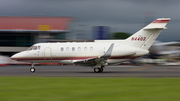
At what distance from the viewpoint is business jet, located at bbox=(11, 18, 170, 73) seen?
900 inches

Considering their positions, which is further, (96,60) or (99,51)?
(99,51)

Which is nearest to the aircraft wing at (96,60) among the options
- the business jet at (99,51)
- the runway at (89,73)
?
the business jet at (99,51)

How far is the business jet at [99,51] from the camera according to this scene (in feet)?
75.0

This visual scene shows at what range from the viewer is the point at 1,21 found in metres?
56.7

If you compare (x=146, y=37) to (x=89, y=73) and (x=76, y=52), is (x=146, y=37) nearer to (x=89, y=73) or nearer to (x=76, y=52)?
(x=89, y=73)

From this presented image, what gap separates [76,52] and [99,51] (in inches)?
80.1

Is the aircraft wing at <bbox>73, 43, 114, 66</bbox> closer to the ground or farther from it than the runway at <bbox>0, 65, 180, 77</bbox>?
farther from it

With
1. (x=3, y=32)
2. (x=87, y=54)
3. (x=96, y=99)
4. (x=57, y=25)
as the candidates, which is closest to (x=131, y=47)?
(x=87, y=54)

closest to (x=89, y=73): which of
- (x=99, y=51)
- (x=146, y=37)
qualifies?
(x=99, y=51)

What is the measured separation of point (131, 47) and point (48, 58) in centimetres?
746

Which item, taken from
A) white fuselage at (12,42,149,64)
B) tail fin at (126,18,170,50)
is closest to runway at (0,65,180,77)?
white fuselage at (12,42,149,64)

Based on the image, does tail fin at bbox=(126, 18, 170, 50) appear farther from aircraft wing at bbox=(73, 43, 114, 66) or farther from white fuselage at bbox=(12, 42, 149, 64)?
aircraft wing at bbox=(73, 43, 114, 66)

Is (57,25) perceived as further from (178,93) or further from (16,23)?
(178,93)

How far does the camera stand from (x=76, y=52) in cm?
2345
